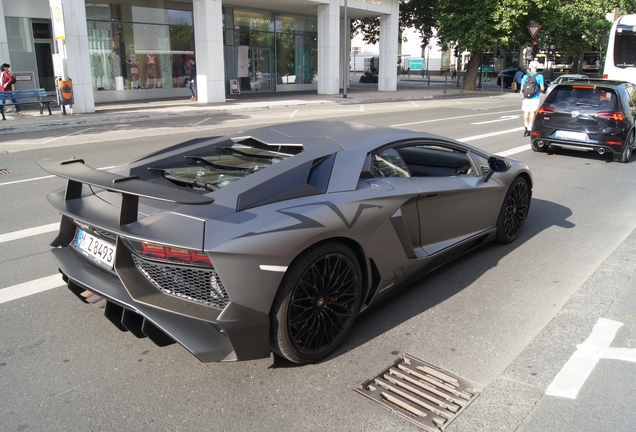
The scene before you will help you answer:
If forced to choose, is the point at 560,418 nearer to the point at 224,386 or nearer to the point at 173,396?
the point at 224,386

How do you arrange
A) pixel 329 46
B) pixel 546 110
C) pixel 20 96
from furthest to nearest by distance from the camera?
pixel 329 46 < pixel 20 96 < pixel 546 110

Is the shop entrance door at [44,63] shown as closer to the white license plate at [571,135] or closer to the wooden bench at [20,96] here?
the wooden bench at [20,96]

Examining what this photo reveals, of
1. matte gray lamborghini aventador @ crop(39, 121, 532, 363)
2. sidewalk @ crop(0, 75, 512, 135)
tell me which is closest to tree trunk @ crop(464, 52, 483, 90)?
sidewalk @ crop(0, 75, 512, 135)

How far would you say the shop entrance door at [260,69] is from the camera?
3041 cm

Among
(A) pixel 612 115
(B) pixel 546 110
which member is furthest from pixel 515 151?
(A) pixel 612 115

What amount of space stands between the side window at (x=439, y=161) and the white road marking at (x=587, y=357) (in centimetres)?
180

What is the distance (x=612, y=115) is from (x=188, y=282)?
10081 mm

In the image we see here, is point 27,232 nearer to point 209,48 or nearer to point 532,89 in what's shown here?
point 532,89

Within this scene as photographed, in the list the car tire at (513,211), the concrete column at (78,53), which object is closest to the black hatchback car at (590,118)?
the car tire at (513,211)

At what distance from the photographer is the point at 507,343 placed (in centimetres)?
374

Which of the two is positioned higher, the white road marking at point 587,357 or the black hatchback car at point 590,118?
the black hatchback car at point 590,118

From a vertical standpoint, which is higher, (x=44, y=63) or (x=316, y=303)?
(x=44, y=63)

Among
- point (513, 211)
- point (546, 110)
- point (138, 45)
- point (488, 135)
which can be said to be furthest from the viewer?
point (138, 45)

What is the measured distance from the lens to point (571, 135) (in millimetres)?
10719
